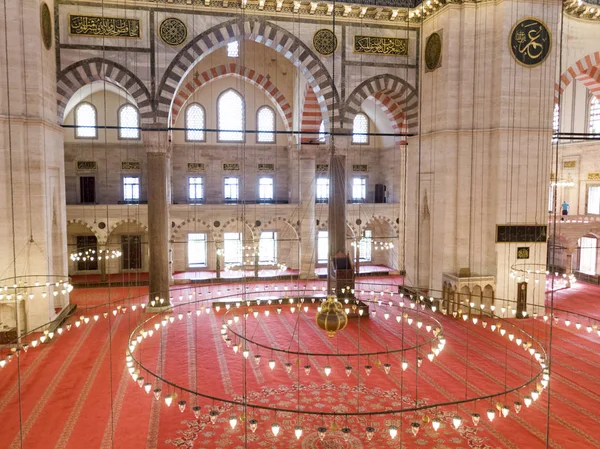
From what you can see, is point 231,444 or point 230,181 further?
point 230,181

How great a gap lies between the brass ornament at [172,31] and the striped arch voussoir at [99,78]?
1.06 metres

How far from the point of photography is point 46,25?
32.6ft

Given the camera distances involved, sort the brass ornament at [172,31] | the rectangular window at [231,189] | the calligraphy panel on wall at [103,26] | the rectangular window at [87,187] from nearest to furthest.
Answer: the calligraphy panel on wall at [103,26]
the brass ornament at [172,31]
the rectangular window at [87,187]
the rectangular window at [231,189]

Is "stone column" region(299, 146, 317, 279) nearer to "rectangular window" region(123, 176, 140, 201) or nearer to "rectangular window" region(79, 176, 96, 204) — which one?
"rectangular window" region(123, 176, 140, 201)

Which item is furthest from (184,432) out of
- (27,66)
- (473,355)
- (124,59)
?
(124,59)

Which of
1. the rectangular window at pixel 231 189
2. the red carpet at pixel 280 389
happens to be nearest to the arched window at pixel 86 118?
the rectangular window at pixel 231 189

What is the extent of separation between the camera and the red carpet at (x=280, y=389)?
586 cm

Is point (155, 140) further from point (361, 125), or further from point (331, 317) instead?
point (361, 125)

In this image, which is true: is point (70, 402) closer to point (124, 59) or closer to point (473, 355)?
point (473, 355)

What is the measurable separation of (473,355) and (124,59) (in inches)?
360

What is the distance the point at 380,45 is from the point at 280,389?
28.0 ft

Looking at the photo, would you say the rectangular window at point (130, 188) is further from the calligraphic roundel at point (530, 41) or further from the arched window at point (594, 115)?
the arched window at point (594, 115)

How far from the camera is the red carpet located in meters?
5.86

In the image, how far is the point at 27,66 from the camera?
30.5ft
